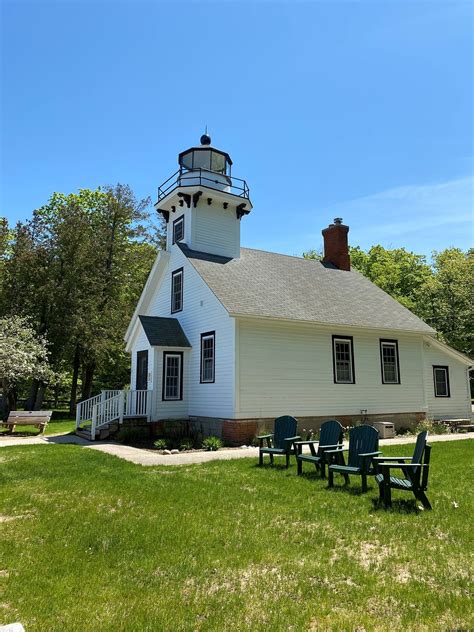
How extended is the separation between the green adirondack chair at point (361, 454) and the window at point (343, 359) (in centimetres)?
919

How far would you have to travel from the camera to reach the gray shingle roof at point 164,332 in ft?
56.6

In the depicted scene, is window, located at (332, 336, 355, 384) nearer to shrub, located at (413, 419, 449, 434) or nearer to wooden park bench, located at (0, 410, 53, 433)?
shrub, located at (413, 419, 449, 434)

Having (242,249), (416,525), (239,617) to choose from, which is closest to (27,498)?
(239,617)

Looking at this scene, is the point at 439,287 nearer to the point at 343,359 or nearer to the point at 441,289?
the point at 441,289

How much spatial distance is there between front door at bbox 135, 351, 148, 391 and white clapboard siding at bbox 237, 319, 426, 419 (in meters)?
A: 4.82

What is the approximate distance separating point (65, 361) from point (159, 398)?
19.7 m

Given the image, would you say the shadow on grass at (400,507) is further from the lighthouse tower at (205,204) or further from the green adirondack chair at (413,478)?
the lighthouse tower at (205,204)

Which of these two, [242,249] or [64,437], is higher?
[242,249]

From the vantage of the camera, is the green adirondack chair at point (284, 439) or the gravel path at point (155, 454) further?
the gravel path at point (155, 454)

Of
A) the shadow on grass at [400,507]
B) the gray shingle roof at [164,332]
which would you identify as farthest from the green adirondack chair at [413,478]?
the gray shingle roof at [164,332]

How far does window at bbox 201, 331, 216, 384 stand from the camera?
16391mm

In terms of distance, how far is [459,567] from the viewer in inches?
178

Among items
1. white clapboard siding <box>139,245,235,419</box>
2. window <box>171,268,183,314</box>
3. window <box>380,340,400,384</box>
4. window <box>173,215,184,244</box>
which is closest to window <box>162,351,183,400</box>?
white clapboard siding <box>139,245,235,419</box>

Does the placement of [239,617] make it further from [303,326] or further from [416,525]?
[303,326]
